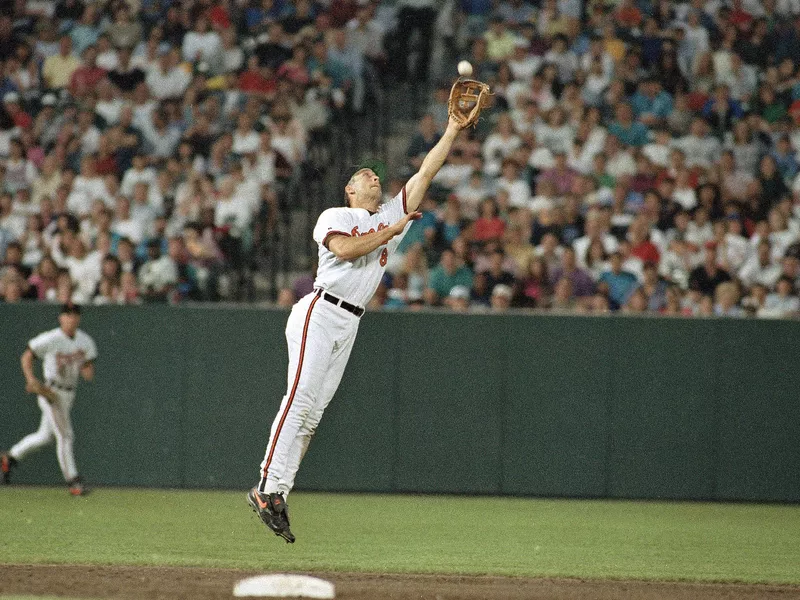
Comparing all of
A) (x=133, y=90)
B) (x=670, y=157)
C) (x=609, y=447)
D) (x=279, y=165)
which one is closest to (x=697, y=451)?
(x=609, y=447)

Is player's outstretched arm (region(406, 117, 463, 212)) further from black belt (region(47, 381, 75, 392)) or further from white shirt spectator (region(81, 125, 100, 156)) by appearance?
white shirt spectator (region(81, 125, 100, 156))

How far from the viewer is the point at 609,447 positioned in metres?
12.4

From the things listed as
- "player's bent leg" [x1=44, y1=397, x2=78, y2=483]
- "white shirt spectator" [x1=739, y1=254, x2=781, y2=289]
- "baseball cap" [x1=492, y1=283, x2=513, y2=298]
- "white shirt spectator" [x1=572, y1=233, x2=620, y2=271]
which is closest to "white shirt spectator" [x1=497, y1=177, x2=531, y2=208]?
"white shirt spectator" [x1=572, y1=233, x2=620, y2=271]

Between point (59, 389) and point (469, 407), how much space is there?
4036 mm

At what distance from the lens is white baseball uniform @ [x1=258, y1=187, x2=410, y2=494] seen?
738cm

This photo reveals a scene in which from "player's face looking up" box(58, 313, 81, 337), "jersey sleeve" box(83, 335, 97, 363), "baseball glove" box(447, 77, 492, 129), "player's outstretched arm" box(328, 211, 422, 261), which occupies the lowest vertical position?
"jersey sleeve" box(83, 335, 97, 363)

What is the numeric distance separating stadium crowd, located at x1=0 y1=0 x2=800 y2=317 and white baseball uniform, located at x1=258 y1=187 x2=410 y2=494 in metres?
5.36

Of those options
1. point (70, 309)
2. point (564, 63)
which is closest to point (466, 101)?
point (70, 309)

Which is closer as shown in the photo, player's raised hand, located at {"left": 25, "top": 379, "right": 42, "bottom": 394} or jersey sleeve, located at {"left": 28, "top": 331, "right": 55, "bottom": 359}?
player's raised hand, located at {"left": 25, "top": 379, "right": 42, "bottom": 394}

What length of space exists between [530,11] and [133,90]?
17.7 ft

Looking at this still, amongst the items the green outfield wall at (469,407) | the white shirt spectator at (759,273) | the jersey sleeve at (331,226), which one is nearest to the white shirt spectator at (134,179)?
the green outfield wall at (469,407)

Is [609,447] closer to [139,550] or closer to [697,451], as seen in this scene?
[697,451]

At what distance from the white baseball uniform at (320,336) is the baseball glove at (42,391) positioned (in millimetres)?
4715

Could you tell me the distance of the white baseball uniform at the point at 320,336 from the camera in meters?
7.38
